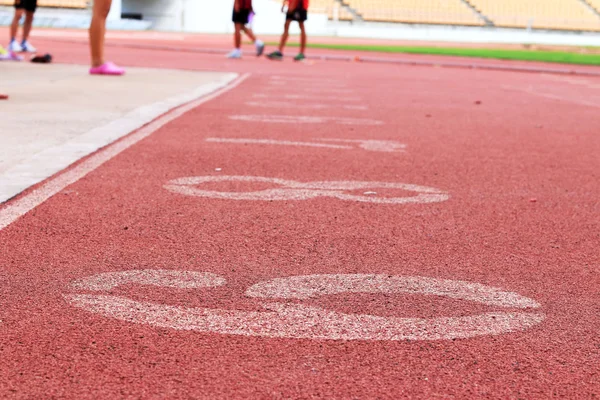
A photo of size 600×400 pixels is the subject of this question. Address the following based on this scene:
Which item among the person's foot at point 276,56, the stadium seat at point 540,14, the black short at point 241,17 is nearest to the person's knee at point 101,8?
the black short at point 241,17

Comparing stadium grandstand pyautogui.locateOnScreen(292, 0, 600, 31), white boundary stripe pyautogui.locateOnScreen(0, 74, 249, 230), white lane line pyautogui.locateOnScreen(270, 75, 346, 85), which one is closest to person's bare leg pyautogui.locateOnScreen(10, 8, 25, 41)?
white lane line pyautogui.locateOnScreen(270, 75, 346, 85)

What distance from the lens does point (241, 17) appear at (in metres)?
18.3

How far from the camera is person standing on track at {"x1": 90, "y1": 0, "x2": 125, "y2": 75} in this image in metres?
10.4

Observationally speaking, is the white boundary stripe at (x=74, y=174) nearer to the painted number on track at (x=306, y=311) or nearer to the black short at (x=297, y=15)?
the painted number on track at (x=306, y=311)

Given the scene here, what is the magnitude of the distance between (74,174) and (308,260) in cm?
173

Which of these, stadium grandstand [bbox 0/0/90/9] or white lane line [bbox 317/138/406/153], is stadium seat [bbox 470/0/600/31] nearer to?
stadium grandstand [bbox 0/0/90/9]

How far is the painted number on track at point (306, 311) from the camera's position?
243 cm

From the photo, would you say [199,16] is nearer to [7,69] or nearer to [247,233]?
[7,69]

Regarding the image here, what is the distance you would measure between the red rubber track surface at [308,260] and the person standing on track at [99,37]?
4.06 metres

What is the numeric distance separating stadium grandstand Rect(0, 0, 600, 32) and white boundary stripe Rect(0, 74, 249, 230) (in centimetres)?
4001

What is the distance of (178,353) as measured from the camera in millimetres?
2225

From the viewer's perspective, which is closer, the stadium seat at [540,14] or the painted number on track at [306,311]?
the painted number on track at [306,311]

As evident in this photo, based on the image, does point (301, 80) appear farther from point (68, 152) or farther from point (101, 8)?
point (68, 152)

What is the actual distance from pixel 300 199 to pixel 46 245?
1314 mm
